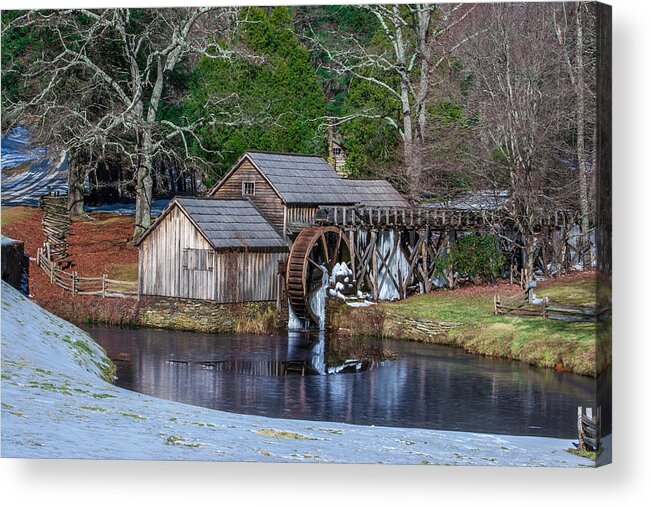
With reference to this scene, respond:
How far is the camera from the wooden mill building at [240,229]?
2627 centimetres

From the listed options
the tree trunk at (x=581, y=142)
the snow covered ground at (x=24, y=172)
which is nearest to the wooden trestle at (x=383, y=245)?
the tree trunk at (x=581, y=142)

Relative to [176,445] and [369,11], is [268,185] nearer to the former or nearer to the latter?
[369,11]

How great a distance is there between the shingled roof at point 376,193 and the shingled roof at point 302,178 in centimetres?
31

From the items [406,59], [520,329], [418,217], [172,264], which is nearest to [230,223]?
[172,264]

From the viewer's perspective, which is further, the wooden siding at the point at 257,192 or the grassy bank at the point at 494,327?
the wooden siding at the point at 257,192

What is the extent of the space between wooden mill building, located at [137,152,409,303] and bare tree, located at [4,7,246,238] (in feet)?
2.83

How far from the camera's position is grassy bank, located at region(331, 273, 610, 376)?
20.9 m

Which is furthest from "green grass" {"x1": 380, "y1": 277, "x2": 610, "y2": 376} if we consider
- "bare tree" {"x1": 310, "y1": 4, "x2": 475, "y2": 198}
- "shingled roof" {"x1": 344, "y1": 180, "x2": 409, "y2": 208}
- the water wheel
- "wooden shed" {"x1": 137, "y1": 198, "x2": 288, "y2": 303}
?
"wooden shed" {"x1": 137, "y1": 198, "x2": 288, "y2": 303}

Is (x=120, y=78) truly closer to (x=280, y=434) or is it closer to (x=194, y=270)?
(x=194, y=270)

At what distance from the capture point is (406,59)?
80.4ft

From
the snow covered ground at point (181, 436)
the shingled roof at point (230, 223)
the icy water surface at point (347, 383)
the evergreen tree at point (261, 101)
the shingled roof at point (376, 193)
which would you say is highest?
the evergreen tree at point (261, 101)

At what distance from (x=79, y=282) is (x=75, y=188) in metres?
1.63

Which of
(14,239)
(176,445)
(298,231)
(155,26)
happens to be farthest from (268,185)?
(176,445)

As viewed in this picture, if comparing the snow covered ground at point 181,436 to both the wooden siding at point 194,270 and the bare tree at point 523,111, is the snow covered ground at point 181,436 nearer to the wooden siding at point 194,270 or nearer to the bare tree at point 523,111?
the bare tree at point 523,111
